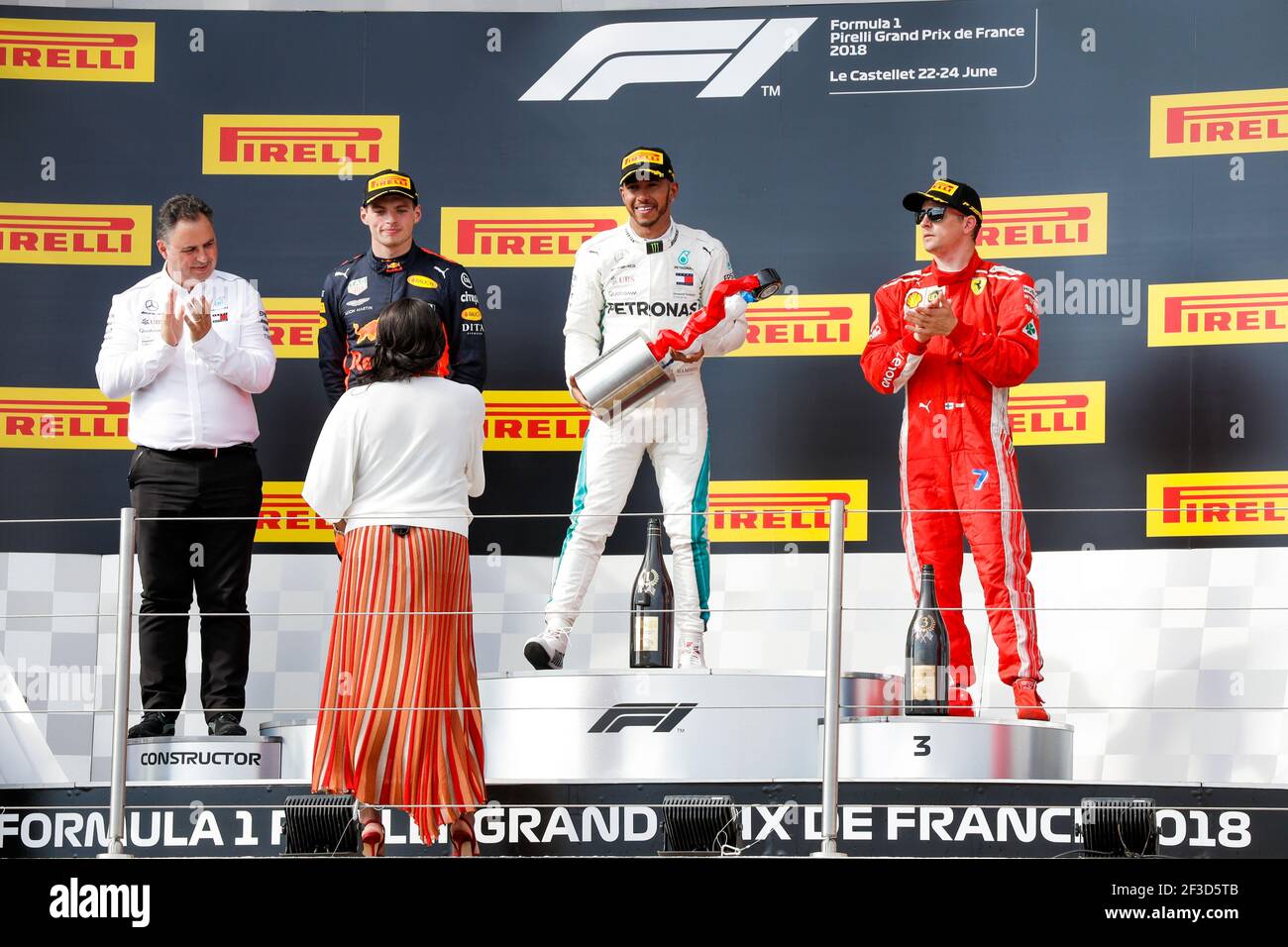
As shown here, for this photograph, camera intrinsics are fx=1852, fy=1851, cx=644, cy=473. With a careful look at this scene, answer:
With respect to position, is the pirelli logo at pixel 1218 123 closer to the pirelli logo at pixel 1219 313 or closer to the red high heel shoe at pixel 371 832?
the pirelli logo at pixel 1219 313

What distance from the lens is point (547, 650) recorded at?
4465 millimetres

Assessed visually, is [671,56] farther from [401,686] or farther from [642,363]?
[401,686]

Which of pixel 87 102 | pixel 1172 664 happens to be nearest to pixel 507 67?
pixel 87 102

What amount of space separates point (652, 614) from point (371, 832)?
1.10 meters

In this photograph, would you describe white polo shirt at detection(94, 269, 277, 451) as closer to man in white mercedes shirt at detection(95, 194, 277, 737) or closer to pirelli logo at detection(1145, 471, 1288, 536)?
man in white mercedes shirt at detection(95, 194, 277, 737)

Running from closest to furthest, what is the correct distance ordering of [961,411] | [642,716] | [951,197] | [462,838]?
[462,838]
[642,716]
[961,411]
[951,197]

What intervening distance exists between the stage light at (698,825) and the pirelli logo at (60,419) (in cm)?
284

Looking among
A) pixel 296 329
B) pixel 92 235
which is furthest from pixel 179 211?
pixel 92 235

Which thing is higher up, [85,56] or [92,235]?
[85,56]

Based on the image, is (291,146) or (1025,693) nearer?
(1025,693)

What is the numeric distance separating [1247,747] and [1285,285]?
4.34ft

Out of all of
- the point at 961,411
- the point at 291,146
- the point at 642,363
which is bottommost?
the point at 961,411

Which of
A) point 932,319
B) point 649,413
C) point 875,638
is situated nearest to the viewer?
point 932,319

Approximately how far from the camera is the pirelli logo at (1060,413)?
5414 mm
